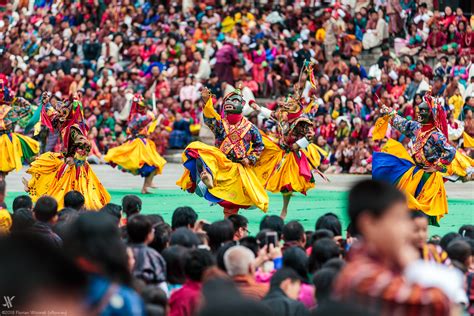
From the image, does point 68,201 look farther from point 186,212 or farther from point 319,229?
point 319,229

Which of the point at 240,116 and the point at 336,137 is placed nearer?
the point at 240,116

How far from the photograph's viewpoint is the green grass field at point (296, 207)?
13.6 m

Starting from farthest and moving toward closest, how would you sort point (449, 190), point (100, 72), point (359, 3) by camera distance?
point (100, 72)
point (359, 3)
point (449, 190)

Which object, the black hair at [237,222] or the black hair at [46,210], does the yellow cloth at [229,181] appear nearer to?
the black hair at [237,222]

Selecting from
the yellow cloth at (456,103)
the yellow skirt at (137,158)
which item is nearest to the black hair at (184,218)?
the yellow skirt at (137,158)

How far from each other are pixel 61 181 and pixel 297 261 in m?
6.04

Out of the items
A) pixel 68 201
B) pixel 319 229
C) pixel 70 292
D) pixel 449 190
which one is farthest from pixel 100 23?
pixel 70 292

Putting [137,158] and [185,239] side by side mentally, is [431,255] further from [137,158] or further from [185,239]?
[137,158]

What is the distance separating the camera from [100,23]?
2858 centimetres

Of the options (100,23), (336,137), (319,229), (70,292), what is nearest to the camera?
(70,292)

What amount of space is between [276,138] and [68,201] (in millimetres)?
5012

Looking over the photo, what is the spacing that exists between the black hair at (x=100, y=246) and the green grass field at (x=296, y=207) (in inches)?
319

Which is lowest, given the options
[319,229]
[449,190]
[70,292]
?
[449,190]

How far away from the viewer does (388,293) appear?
151 inches
